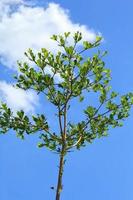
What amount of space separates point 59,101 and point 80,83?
126cm

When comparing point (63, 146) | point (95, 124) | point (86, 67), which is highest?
point (86, 67)

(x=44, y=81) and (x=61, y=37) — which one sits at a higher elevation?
(x=61, y=37)

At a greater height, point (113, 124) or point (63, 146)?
point (113, 124)

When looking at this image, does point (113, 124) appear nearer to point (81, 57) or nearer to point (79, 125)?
point (79, 125)

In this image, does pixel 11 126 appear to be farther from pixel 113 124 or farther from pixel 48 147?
pixel 113 124

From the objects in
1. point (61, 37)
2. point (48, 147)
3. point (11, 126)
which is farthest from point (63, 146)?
point (61, 37)

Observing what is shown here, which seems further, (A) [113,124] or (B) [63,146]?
(A) [113,124]

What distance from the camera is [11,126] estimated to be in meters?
25.6

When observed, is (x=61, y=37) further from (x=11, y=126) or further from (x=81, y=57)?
(x=11, y=126)

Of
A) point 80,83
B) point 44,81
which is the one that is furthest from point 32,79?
point 80,83

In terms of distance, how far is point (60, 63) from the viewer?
25328mm

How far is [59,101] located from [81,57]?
7.42ft

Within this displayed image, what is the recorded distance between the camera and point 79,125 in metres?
25.3

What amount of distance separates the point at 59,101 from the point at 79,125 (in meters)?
1.41
